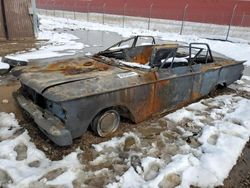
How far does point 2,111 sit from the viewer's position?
4.97 metres

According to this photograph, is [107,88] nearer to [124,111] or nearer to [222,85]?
[124,111]

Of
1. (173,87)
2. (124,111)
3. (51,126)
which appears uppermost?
(173,87)

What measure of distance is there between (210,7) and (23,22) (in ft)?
47.9

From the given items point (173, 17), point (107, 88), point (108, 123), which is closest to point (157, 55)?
point (107, 88)

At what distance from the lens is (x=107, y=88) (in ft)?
12.5

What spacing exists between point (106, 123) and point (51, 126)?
0.92 m

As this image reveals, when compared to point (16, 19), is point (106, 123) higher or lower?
lower

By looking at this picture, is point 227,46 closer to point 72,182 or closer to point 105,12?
point 72,182

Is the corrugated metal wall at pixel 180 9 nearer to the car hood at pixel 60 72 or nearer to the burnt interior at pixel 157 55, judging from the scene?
the burnt interior at pixel 157 55

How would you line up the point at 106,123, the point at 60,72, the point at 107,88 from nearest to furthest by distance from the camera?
1. the point at 107,88
2. the point at 106,123
3. the point at 60,72

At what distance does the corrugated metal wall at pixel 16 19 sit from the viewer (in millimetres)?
12773

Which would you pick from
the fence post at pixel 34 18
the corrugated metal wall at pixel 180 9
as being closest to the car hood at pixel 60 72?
the fence post at pixel 34 18

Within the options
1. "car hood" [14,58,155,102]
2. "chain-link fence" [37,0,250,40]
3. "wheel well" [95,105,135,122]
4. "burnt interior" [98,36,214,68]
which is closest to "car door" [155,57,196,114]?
"burnt interior" [98,36,214,68]

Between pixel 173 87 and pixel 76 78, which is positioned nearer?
pixel 76 78
